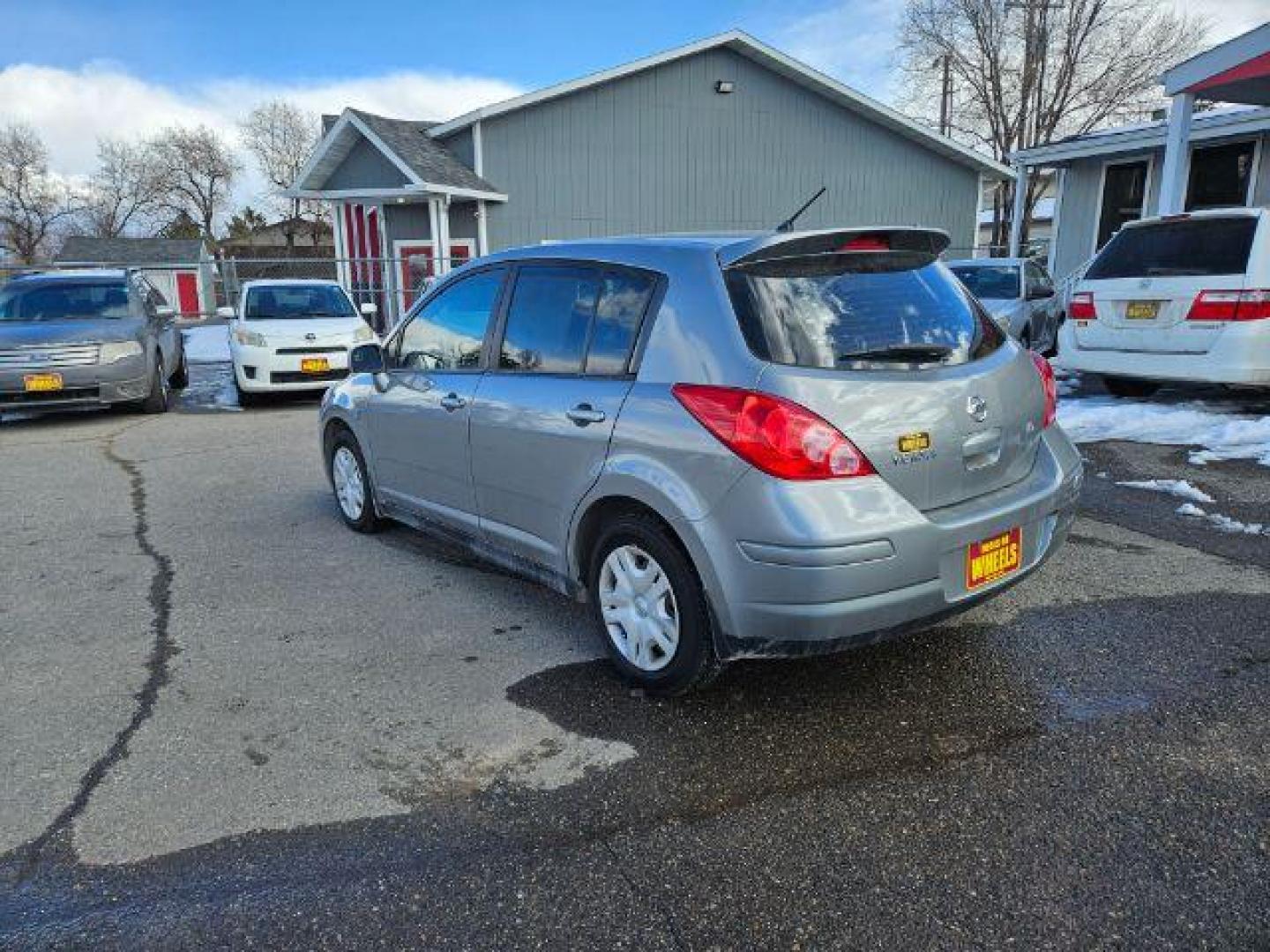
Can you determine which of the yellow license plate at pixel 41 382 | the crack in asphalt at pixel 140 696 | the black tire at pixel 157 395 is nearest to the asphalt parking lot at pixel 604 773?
the crack in asphalt at pixel 140 696

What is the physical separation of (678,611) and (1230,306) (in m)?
6.55

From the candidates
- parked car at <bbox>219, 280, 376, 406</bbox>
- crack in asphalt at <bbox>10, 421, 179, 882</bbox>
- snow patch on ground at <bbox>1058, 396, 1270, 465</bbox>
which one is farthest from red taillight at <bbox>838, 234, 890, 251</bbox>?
parked car at <bbox>219, 280, 376, 406</bbox>

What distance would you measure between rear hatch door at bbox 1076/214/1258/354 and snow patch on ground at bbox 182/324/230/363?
12.3m

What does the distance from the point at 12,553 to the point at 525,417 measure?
12.1ft

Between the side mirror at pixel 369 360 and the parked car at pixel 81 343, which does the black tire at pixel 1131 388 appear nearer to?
the side mirror at pixel 369 360

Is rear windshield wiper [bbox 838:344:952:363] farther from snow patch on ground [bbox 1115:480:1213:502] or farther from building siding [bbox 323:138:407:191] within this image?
building siding [bbox 323:138:407:191]

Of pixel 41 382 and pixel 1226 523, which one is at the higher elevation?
pixel 41 382

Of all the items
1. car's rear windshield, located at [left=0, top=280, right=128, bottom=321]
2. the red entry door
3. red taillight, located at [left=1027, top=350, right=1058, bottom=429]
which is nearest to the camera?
red taillight, located at [left=1027, top=350, right=1058, bottom=429]

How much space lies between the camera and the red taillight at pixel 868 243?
324 cm

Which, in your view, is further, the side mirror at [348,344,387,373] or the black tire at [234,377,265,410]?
the black tire at [234,377,265,410]

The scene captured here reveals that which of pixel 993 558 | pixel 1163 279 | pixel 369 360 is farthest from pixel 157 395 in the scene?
pixel 1163 279

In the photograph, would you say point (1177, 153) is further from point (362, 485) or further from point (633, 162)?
point (362, 485)

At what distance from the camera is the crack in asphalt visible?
2572 millimetres

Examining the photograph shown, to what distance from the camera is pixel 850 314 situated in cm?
309
